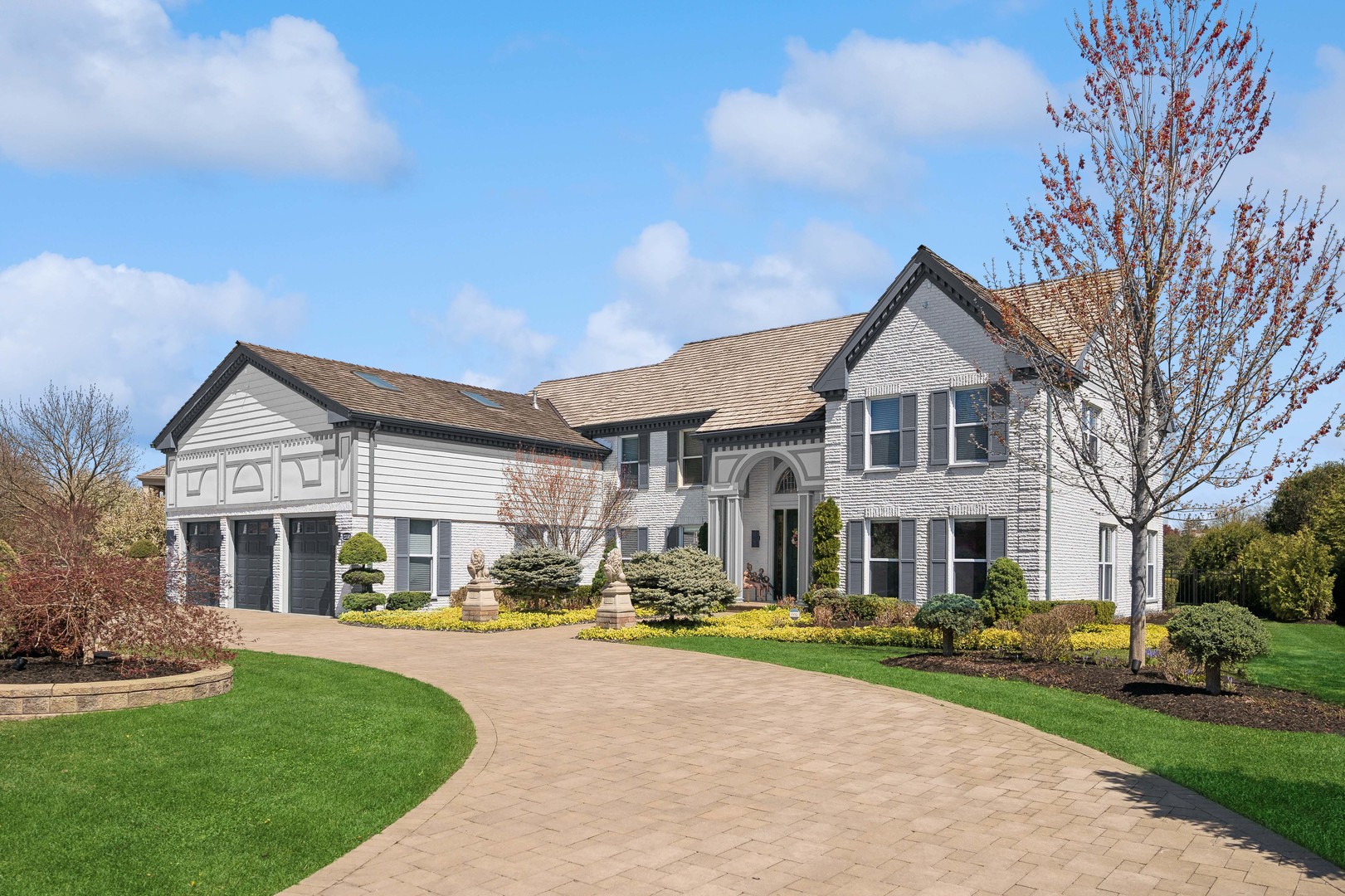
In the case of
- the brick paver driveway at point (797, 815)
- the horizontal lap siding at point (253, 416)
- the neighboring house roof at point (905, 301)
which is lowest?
the brick paver driveway at point (797, 815)

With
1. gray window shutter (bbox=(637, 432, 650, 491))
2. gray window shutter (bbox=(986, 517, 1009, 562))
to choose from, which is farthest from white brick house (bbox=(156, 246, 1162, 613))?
gray window shutter (bbox=(637, 432, 650, 491))

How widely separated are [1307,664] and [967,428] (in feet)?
29.2

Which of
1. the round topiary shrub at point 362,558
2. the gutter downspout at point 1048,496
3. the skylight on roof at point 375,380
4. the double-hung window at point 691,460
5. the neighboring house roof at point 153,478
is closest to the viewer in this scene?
the gutter downspout at point 1048,496

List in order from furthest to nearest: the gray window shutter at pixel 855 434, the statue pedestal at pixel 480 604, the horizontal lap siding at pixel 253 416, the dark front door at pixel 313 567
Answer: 1. the horizontal lap siding at pixel 253 416
2. the dark front door at pixel 313 567
3. the gray window shutter at pixel 855 434
4. the statue pedestal at pixel 480 604

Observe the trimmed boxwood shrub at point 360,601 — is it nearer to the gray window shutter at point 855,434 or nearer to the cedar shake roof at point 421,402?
the cedar shake roof at point 421,402

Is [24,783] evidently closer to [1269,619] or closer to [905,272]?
[905,272]

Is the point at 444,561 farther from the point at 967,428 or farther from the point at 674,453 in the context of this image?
the point at 967,428

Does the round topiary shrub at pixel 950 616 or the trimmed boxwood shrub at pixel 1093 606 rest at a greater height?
the round topiary shrub at pixel 950 616

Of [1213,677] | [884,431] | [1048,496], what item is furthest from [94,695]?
[884,431]

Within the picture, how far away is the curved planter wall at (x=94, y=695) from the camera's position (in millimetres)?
10461

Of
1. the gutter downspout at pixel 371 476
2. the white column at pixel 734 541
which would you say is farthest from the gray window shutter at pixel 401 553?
the white column at pixel 734 541

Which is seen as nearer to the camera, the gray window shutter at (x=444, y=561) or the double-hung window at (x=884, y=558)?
the double-hung window at (x=884, y=558)

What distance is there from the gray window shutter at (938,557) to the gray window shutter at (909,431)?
1717 millimetres

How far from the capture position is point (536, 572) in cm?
2703
